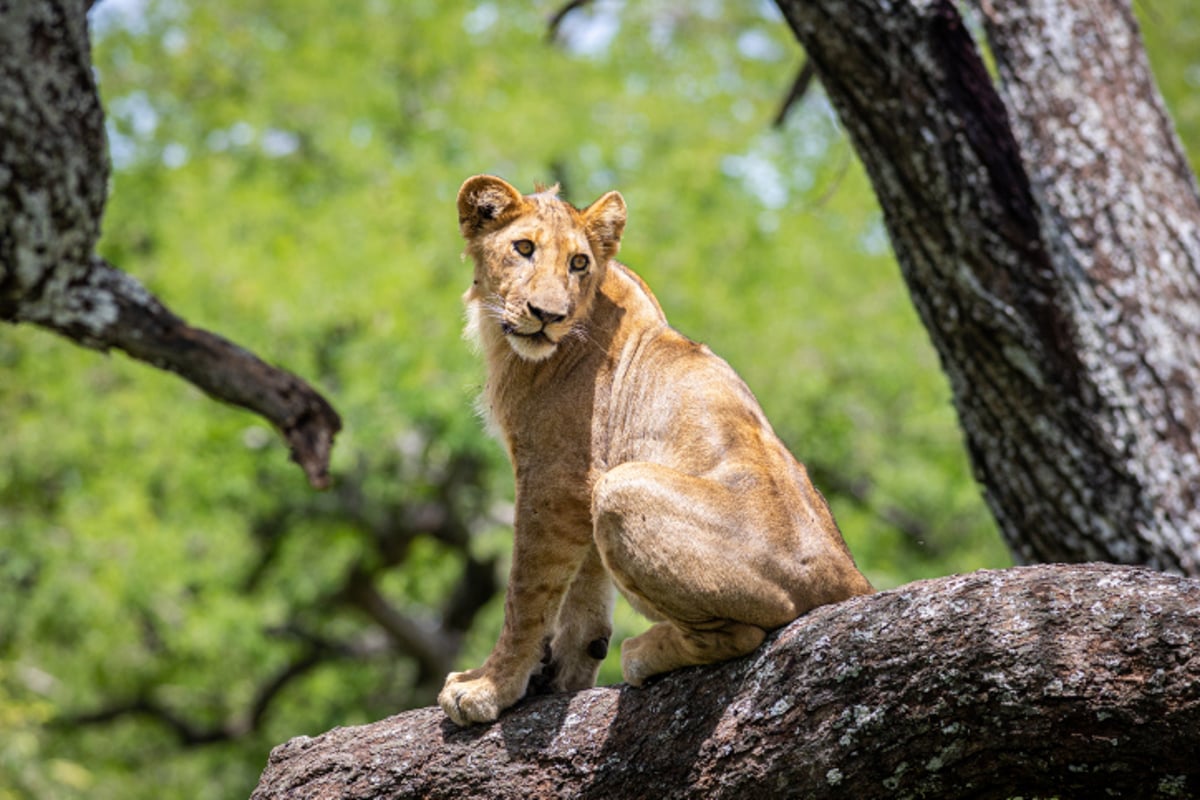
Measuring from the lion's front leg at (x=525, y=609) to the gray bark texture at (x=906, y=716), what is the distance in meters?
0.22

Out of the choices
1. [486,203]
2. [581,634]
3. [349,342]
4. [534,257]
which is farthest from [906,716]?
[349,342]

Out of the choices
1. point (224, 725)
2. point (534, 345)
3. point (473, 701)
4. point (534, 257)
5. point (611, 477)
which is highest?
point (224, 725)

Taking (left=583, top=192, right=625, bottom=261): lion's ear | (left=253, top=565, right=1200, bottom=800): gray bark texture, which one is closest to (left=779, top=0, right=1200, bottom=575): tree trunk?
(left=583, top=192, right=625, bottom=261): lion's ear

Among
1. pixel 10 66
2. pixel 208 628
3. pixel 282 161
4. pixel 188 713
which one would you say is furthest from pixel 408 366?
pixel 10 66

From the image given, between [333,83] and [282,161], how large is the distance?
143 cm

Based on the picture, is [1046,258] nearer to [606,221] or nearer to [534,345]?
[606,221]

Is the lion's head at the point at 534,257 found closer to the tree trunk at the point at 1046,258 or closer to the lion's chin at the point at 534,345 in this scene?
the lion's chin at the point at 534,345

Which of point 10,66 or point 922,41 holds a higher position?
point 10,66

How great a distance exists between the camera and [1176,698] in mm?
3338

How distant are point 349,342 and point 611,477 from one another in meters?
12.7

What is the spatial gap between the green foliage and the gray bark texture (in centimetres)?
999

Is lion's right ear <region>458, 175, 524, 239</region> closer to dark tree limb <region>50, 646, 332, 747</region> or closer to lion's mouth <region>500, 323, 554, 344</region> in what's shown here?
lion's mouth <region>500, 323, 554, 344</region>

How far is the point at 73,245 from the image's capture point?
5.76m

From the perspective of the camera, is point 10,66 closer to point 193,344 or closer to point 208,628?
point 193,344
